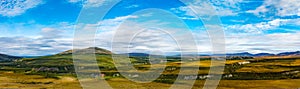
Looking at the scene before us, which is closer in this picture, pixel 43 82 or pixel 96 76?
pixel 43 82

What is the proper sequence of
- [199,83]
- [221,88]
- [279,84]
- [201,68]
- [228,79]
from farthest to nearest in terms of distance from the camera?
[201,68], [228,79], [199,83], [279,84], [221,88]

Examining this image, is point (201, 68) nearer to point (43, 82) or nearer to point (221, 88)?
point (221, 88)

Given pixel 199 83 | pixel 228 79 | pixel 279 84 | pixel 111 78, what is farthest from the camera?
pixel 111 78

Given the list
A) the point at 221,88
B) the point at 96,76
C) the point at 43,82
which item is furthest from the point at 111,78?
the point at 221,88

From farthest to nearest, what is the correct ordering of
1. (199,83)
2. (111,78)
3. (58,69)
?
(58,69), (111,78), (199,83)

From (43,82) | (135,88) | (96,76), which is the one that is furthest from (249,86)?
(43,82)

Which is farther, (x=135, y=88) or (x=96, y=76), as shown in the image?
(x=96, y=76)

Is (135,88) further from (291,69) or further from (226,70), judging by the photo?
(291,69)

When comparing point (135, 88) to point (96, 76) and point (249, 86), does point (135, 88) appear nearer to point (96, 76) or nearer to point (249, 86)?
point (249, 86)

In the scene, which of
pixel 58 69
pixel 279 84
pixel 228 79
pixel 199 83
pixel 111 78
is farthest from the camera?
pixel 58 69
